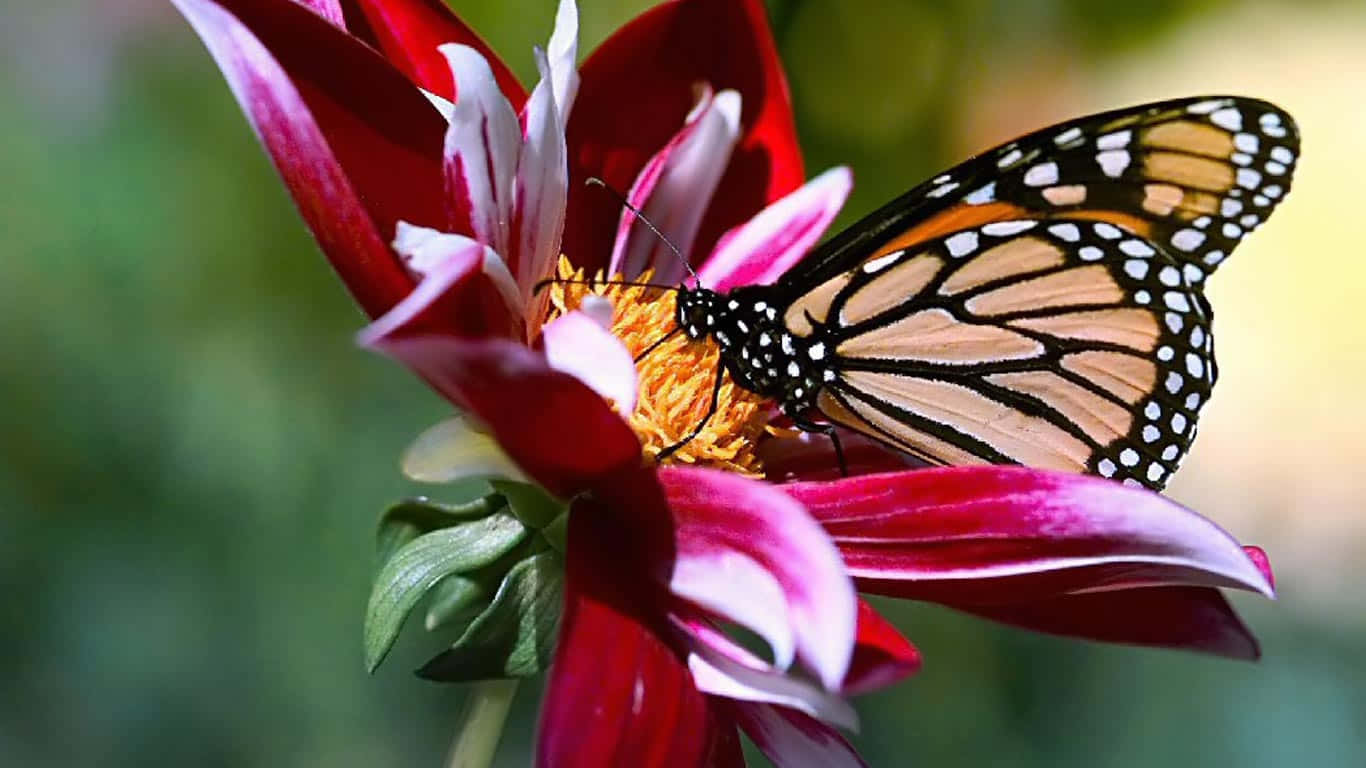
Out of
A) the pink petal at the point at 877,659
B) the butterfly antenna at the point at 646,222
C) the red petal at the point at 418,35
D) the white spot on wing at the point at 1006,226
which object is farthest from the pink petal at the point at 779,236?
the pink petal at the point at 877,659

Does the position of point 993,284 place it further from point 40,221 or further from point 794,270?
point 40,221

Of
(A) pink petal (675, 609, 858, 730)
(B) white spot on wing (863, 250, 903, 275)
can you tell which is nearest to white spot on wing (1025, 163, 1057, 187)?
(B) white spot on wing (863, 250, 903, 275)

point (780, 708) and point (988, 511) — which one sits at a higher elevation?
point (988, 511)

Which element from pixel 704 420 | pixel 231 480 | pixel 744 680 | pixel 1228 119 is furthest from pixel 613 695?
pixel 231 480

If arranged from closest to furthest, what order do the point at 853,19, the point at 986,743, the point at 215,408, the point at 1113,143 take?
the point at 1113,143, the point at 215,408, the point at 986,743, the point at 853,19

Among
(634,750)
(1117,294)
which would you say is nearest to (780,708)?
(634,750)

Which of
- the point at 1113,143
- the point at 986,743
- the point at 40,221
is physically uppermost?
the point at 1113,143
